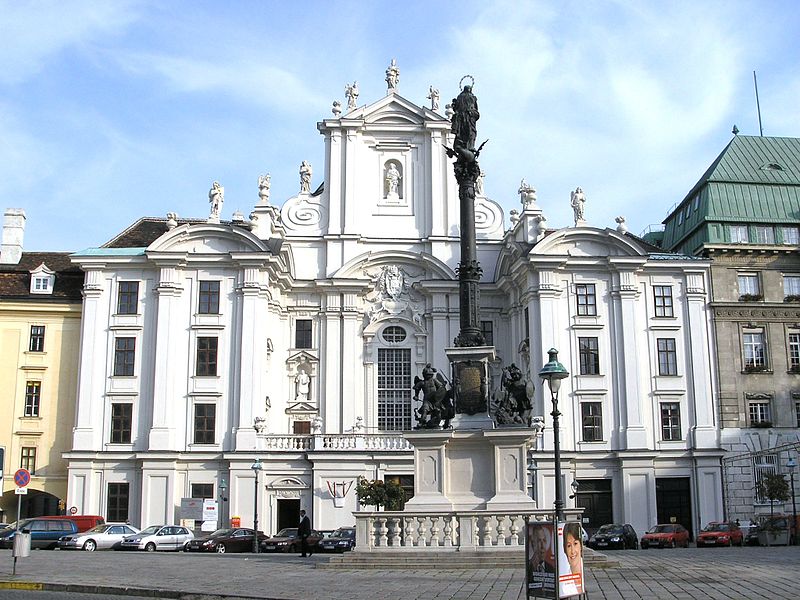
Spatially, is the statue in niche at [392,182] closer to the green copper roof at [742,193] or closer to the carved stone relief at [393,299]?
the carved stone relief at [393,299]

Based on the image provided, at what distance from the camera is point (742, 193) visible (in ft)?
174

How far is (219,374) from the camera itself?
157ft

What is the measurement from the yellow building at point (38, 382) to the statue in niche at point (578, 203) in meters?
26.4

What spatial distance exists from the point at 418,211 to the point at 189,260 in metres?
12.9

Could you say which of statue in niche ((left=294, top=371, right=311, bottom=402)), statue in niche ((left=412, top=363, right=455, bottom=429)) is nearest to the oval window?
statue in niche ((left=294, top=371, right=311, bottom=402))

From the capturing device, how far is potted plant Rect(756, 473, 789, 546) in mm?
39469

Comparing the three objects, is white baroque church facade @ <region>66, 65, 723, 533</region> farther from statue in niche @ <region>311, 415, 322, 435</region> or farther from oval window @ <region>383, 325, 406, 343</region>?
statue in niche @ <region>311, 415, 322, 435</region>

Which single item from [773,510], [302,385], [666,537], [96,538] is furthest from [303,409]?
[773,510]

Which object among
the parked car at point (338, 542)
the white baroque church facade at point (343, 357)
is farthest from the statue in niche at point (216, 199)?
the parked car at point (338, 542)

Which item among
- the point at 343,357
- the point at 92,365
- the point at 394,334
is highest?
the point at 394,334

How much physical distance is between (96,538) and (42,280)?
59.2 ft

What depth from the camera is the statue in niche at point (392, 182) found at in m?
53.8

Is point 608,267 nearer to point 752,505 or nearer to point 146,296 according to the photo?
point 752,505

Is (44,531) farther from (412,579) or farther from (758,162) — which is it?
(758,162)
